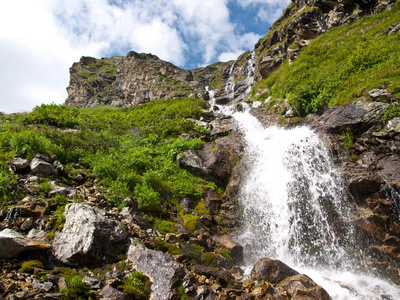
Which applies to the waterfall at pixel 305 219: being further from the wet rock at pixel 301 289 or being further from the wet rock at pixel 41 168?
the wet rock at pixel 41 168

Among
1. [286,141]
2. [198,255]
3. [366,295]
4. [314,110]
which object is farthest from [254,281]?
[314,110]

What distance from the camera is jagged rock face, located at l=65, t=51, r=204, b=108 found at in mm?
47812

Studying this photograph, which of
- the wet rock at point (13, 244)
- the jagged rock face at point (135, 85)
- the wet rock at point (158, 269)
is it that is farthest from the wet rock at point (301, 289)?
the jagged rock face at point (135, 85)

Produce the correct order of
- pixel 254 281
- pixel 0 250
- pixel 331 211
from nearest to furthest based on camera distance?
1. pixel 0 250
2. pixel 254 281
3. pixel 331 211

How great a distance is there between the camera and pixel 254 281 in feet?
21.1

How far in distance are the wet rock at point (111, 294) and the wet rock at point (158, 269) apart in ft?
2.68

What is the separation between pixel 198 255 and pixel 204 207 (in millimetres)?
3736

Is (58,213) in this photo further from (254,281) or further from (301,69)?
(301,69)

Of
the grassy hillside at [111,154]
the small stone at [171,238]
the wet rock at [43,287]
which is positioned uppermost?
the grassy hillside at [111,154]

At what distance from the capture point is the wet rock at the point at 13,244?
14.1 ft

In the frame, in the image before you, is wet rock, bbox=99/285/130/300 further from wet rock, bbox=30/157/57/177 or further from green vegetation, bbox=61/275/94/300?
wet rock, bbox=30/157/57/177

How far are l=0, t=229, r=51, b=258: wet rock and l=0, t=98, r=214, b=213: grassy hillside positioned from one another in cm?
159

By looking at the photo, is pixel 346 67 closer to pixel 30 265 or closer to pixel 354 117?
pixel 354 117

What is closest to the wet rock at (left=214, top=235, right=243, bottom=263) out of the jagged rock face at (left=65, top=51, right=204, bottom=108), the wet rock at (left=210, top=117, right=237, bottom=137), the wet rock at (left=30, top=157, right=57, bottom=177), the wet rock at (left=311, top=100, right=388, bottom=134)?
Result: the wet rock at (left=30, top=157, right=57, bottom=177)
